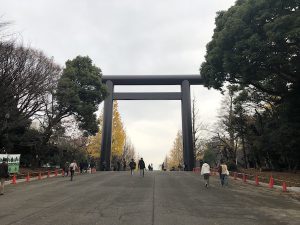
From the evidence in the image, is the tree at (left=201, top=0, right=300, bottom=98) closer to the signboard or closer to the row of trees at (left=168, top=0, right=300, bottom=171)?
the row of trees at (left=168, top=0, right=300, bottom=171)

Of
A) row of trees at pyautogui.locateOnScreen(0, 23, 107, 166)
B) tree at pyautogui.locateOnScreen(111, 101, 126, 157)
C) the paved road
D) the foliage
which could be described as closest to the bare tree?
row of trees at pyautogui.locateOnScreen(0, 23, 107, 166)

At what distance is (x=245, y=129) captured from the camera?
3203 centimetres

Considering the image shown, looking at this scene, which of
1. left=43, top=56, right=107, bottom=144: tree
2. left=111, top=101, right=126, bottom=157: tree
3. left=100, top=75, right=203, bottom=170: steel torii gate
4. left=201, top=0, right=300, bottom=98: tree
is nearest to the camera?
left=201, top=0, right=300, bottom=98: tree

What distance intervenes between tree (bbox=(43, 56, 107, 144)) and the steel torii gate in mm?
4327

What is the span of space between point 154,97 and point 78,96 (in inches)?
365

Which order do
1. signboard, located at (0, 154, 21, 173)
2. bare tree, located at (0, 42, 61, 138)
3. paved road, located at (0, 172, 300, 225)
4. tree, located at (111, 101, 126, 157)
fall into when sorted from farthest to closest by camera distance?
1. tree, located at (111, 101, 126, 157)
2. signboard, located at (0, 154, 21, 173)
3. bare tree, located at (0, 42, 61, 138)
4. paved road, located at (0, 172, 300, 225)

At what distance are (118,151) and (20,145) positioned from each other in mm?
22430

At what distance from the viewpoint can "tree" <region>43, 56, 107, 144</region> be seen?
3002cm

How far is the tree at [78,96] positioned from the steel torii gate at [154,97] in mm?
4327

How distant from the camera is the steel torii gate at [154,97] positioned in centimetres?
3816

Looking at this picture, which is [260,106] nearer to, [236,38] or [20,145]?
[236,38]

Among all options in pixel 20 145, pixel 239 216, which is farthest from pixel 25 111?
pixel 239 216

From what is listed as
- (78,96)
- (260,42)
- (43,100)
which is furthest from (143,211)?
(78,96)

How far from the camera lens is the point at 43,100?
88.1 ft
